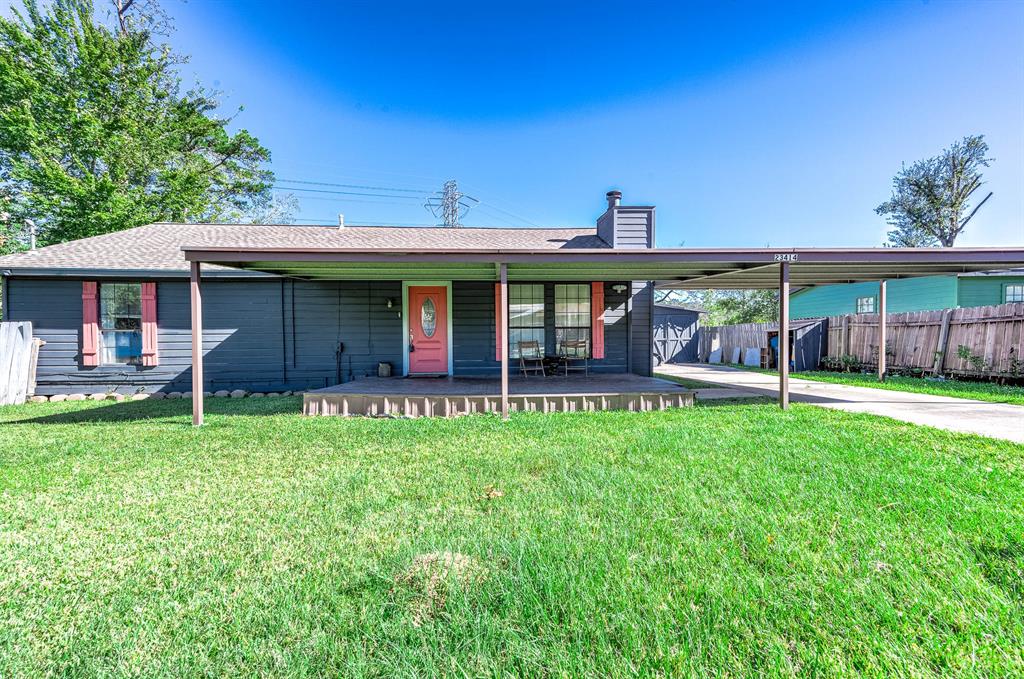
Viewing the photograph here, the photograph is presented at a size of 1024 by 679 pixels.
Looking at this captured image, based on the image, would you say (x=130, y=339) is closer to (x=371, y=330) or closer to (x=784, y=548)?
(x=371, y=330)

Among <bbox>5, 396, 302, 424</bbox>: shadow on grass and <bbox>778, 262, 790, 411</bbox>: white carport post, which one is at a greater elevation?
<bbox>778, 262, 790, 411</bbox>: white carport post

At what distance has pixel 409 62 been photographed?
16.8 meters

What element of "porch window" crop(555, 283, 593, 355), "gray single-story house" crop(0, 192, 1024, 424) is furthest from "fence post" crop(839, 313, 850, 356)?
"porch window" crop(555, 283, 593, 355)

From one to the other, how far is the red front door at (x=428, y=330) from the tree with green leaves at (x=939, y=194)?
28.8 meters

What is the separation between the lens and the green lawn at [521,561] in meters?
1.70

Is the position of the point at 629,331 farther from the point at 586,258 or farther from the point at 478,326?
the point at 586,258

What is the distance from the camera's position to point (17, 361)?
27.0ft

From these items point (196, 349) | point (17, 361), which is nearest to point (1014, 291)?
point (196, 349)

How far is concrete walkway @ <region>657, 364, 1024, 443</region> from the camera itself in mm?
5137

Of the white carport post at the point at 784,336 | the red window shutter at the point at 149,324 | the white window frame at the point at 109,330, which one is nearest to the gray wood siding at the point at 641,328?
the white carport post at the point at 784,336

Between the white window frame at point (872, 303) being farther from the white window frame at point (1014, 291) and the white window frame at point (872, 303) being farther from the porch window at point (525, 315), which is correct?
the porch window at point (525, 315)

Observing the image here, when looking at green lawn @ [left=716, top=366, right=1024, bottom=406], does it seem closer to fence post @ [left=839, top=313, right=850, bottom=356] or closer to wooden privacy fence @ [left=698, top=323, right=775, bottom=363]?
fence post @ [left=839, top=313, right=850, bottom=356]

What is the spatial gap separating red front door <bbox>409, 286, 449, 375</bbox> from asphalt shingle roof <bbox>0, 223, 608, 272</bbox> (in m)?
1.29

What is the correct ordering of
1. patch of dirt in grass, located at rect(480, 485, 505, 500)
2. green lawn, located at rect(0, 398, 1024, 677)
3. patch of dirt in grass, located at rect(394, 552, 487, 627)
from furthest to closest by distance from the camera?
patch of dirt in grass, located at rect(480, 485, 505, 500)
patch of dirt in grass, located at rect(394, 552, 487, 627)
green lawn, located at rect(0, 398, 1024, 677)
